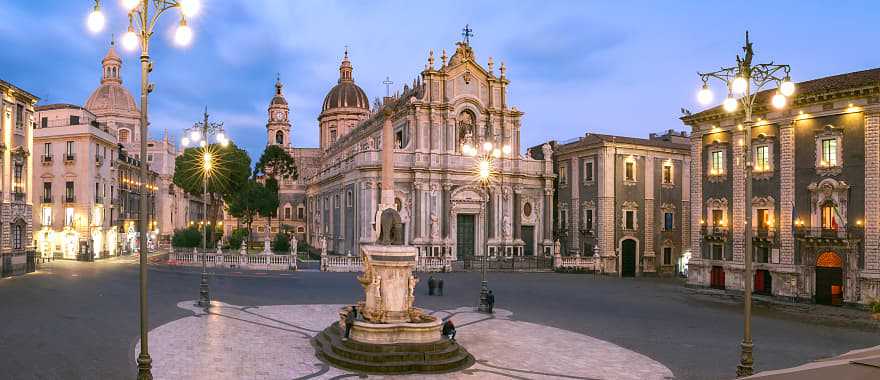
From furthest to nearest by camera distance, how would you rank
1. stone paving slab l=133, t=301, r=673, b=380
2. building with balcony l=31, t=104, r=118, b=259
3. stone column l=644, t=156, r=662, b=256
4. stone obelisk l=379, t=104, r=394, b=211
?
building with balcony l=31, t=104, r=118, b=259 → stone column l=644, t=156, r=662, b=256 → stone obelisk l=379, t=104, r=394, b=211 → stone paving slab l=133, t=301, r=673, b=380

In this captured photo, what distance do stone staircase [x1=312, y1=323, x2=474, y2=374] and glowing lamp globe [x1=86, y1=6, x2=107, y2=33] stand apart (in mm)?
9637

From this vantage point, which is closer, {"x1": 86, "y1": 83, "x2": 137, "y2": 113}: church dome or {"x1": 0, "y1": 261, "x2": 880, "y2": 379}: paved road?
{"x1": 0, "y1": 261, "x2": 880, "y2": 379}: paved road

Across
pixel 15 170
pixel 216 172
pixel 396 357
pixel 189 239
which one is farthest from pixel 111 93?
pixel 396 357

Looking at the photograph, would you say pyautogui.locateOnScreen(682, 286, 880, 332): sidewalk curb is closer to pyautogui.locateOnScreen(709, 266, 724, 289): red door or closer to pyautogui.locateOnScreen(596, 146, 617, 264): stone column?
pyautogui.locateOnScreen(709, 266, 724, 289): red door

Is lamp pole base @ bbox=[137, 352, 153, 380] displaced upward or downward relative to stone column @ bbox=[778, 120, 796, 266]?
downward

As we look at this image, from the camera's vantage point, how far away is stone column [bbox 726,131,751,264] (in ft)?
110

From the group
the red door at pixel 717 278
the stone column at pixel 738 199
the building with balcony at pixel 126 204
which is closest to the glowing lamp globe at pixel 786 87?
the stone column at pixel 738 199

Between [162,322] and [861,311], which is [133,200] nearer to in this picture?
[162,322]

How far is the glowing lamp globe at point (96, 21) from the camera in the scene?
34.5ft

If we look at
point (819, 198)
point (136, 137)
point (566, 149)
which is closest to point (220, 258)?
point (566, 149)

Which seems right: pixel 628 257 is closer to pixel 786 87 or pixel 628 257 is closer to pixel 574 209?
pixel 574 209

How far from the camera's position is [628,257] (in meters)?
48.6

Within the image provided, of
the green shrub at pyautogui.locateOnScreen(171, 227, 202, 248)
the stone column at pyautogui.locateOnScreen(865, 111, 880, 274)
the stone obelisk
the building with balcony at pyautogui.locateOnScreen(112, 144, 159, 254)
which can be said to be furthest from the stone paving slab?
the building with balcony at pyautogui.locateOnScreen(112, 144, 159, 254)

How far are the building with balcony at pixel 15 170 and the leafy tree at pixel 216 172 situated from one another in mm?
20386
